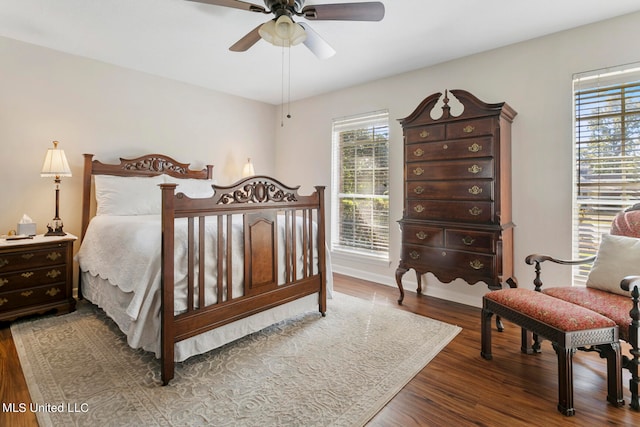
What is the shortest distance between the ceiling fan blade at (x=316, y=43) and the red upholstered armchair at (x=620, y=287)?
85.3 inches

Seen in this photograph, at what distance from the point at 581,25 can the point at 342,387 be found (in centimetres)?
335

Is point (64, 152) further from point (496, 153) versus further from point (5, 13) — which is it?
point (496, 153)

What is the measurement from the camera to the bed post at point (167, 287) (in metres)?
1.74

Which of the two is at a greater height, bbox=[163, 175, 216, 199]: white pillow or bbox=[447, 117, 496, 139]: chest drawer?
bbox=[447, 117, 496, 139]: chest drawer

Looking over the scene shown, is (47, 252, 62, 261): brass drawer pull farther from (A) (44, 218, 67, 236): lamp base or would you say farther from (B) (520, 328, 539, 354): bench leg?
(B) (520, 328, 539, 354): bench leg

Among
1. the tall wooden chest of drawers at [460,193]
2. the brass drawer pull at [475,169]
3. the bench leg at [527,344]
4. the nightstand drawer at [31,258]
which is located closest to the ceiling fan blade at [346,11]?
the tall wooden chest of drawers at [460,193]

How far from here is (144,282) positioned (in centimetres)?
185

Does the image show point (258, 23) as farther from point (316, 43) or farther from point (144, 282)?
point (144, 282)

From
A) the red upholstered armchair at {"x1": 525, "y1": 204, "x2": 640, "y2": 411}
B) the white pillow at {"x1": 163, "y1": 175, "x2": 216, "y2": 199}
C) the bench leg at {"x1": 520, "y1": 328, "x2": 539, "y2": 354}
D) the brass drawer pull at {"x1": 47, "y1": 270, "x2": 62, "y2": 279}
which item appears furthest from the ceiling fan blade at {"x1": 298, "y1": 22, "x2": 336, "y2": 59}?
the brass drawer pull at {"x1": 47, "y1": 270, "x2": 62, "y2": 279}

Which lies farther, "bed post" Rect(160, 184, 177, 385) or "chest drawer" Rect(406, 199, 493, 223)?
"chest drawer" Rect(406, 199, 493, 223)

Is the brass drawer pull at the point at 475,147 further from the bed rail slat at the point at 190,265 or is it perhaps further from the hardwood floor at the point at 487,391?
the bed rail slat at the point at 190,265

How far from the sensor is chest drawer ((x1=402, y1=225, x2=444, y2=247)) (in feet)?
9.37

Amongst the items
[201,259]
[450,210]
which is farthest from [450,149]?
[201,259]

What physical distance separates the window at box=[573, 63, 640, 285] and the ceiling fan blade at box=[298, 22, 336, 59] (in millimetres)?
2100
